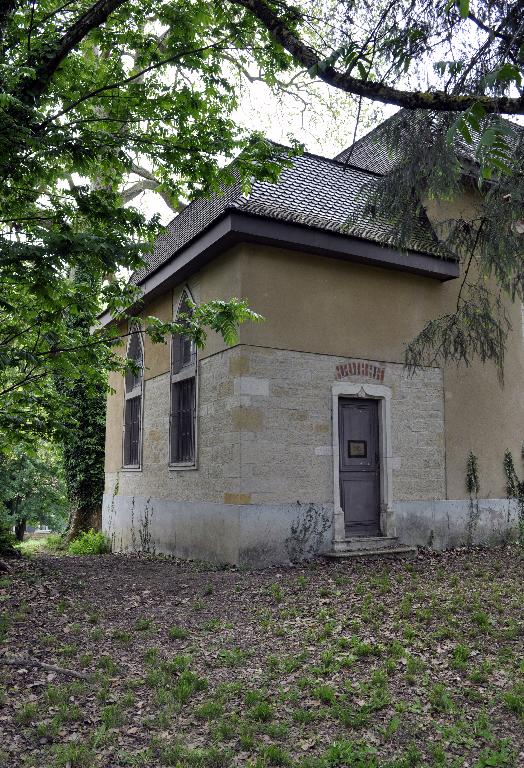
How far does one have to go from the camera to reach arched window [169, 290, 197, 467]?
10.2m

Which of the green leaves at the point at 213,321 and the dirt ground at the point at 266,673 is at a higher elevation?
the green leaves at the point at 213,321

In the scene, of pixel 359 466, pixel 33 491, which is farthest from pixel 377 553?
pixel 33 491

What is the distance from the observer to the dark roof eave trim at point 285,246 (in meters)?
8.66

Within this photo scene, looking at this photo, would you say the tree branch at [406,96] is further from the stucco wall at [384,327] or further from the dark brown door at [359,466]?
the dark brown door at [359,466]

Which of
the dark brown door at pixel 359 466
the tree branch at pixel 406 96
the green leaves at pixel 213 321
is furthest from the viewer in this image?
the dark brown door at pixel 359 466

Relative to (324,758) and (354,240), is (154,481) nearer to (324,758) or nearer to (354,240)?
(354,240)

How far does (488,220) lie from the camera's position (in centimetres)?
671

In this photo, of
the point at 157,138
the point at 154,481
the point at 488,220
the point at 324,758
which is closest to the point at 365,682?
the point at 324,758

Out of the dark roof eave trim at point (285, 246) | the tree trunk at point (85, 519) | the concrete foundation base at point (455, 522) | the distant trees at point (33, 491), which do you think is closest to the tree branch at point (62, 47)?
the dark roof eave trim at point (285, 246)

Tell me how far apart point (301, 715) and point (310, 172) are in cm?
900

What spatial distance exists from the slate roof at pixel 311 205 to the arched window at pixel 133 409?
1.67 meters

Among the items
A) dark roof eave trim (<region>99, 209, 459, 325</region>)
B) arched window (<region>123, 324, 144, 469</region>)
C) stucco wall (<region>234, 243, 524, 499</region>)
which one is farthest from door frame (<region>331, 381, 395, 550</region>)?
arched window (<region>123, 324, 144, 469</region>)

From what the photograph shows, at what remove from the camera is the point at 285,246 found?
30.0 ft

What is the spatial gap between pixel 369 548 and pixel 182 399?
157 inches
